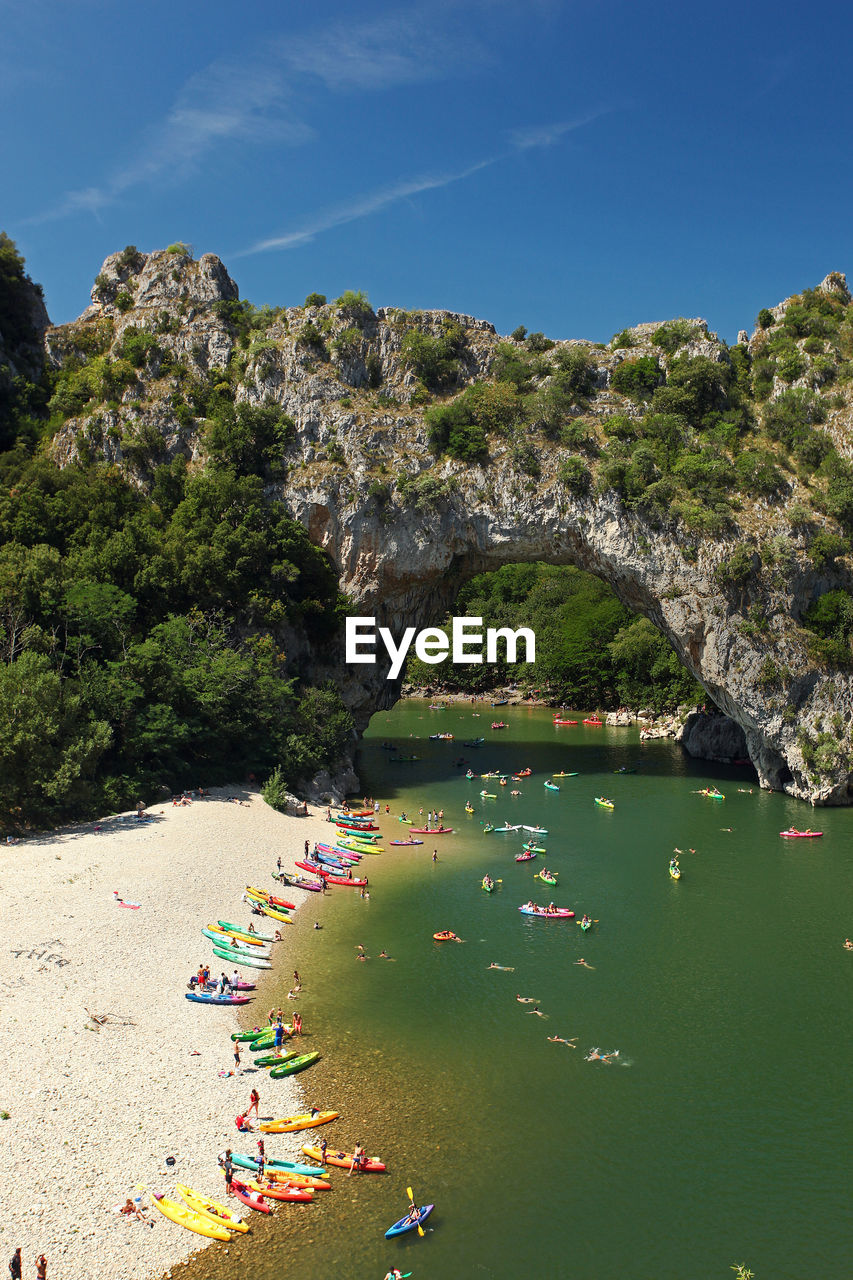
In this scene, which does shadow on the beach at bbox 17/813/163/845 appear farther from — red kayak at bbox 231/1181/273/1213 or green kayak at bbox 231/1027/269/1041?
red kayak at bbox 231/1181/273/1213

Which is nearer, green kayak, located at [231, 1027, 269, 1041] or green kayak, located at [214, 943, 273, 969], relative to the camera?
green kayak, located at [231, 1027, 269, 1041]

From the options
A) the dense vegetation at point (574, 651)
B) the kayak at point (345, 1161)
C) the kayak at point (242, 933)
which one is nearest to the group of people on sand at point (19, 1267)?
the kayak at point (345, 1161)

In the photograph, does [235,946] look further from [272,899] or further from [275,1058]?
[275,1058]

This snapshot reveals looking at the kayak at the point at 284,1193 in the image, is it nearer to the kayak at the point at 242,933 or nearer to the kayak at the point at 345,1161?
the kayak at the point at 345,1161

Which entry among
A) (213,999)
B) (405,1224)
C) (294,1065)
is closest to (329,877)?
(213,999)

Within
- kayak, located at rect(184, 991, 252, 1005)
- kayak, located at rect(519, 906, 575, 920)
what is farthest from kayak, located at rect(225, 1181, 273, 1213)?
kayak, located at rect(519, 906, 575, 920)

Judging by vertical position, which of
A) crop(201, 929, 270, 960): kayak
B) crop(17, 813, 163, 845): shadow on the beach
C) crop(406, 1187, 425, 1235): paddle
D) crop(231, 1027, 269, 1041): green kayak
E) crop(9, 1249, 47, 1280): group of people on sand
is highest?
crop(17, 813, 163, 845): shadow on the beach

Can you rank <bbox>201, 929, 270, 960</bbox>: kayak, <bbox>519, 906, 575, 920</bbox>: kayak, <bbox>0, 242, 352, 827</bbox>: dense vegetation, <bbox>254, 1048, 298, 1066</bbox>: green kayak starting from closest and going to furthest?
1. <bbox>254, 1048, 298, 1066</bbox>: green kayak
2. <bbox>201, 929, 270, 960</bbox>: kayak
3. <bbox>519, 906, 575, 920</bbox>: kayak
4. <bbox>0, 242, 352, 827</bbox>: dense vegetation
